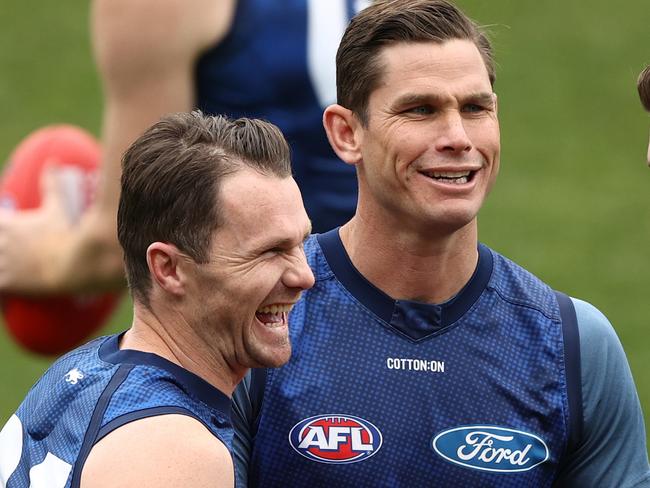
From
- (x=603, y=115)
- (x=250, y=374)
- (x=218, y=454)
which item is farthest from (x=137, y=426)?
(x=603, y=115)

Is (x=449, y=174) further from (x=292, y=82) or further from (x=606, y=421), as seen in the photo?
(x=292, y=82)

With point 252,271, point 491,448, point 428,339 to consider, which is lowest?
point 491,448

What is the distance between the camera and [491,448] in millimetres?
3883

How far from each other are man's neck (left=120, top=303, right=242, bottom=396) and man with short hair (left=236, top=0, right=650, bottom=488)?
39 centimetres

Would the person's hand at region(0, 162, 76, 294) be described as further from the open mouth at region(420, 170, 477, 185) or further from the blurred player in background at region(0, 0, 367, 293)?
the open mouth at region(420, 170, 477, 185)

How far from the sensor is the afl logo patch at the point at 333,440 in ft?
12.6

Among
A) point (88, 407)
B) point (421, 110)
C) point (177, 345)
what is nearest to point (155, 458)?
point (88, 407)

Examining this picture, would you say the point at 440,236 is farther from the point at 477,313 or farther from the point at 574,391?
the point at 574,391

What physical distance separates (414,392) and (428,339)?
0.14 meters

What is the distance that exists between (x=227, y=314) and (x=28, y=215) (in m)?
3.17

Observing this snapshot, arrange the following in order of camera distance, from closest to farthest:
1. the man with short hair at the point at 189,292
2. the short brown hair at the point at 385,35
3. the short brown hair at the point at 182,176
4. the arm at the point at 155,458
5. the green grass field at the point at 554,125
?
the arm at the point at 155,458 < the man with short hair at the point at 189,292 < the short brown hair at the point at 182,176 < the short brown hair at the point at 385,35 < the green grass field at the point at 554,125

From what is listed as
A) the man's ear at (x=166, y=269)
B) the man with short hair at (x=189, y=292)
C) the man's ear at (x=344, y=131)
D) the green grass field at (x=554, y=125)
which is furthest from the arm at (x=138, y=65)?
the green grass field at (x=554, y=125)

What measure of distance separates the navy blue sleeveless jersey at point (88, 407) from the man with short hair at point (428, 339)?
0.51 metres

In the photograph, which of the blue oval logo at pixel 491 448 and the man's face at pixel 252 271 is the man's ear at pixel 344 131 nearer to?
the man's face at pixel 252 271
